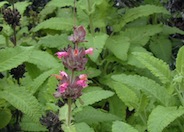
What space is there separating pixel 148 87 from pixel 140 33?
40.8 inches

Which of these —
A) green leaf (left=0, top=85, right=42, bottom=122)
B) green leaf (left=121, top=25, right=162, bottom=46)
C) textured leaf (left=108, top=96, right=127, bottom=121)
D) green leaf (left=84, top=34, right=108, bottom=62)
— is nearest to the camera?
green leaf (left=0, top=85, right=42, bottom=122)

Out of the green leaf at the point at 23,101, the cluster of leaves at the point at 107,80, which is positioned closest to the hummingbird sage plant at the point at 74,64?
the cluster of leaves at the point at 107,80

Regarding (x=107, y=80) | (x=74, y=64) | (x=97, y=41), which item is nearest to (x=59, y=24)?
(x=97, y=41)

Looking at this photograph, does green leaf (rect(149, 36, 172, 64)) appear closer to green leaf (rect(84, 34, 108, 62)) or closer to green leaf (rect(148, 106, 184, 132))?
green leaf (rect(84, 34, 108, 62))

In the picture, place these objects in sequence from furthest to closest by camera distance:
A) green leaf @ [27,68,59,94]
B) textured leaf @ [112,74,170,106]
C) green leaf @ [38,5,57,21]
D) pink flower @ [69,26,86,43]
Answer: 1. green leaf @ [38,5,57,21]
2. green leaf @ [27,68,59,94]
3. textured leaf @ [112,74,170,106]
4. pink flower @ [69,26,86,43]

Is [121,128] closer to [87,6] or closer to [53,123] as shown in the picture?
[53,123]

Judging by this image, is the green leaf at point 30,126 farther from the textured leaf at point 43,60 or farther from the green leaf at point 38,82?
the textured leaf at point 43,60

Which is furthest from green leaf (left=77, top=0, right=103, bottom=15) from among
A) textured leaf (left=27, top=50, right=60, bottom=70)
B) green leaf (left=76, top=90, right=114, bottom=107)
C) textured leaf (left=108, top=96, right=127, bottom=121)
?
green leaf (left=76, top=90, right=114, bottom=107)

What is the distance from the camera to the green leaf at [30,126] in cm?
212

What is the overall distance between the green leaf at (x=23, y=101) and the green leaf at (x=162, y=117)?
1.64 feet

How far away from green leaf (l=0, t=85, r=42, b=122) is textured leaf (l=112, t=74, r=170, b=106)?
434 mm

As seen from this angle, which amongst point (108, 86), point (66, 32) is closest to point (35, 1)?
point (66, 32)

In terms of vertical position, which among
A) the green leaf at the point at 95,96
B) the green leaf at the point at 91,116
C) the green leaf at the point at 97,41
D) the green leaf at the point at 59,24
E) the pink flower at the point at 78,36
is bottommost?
the green leaf at the point at 91,116

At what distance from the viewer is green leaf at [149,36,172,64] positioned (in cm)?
332
